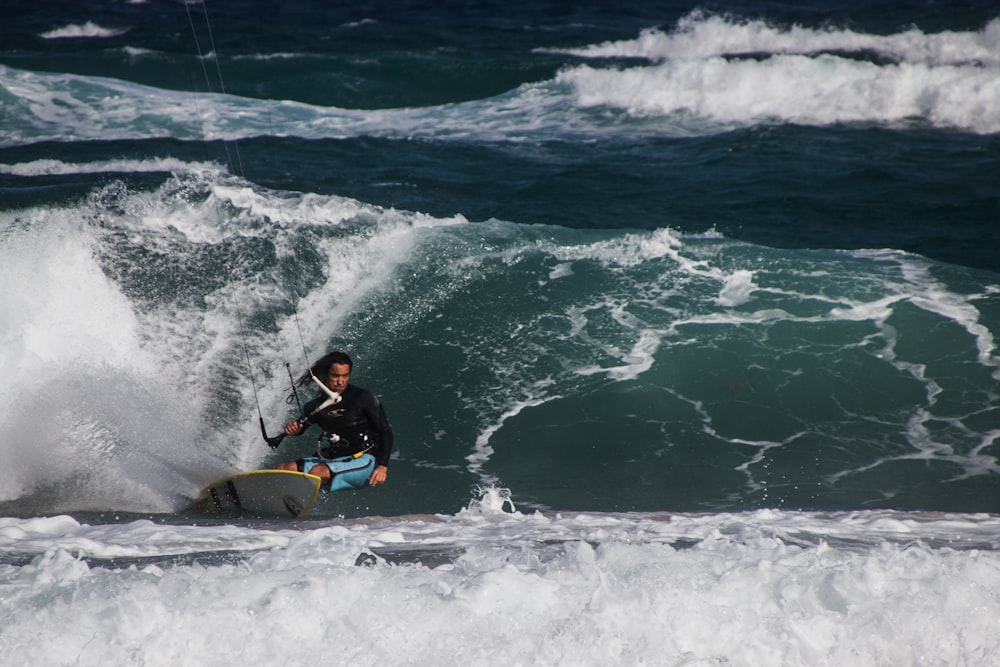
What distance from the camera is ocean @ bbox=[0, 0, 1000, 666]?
437 cm

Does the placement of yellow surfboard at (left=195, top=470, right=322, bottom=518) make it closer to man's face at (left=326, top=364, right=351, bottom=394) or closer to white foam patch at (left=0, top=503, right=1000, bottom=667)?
man's face at (left=326, top=364, right=351, bottom=394)

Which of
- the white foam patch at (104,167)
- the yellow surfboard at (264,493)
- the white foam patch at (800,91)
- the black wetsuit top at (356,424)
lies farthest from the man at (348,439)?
the white foam patch at (800,91)

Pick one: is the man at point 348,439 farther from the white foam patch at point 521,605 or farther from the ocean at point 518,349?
the white foam patch at point 521,605

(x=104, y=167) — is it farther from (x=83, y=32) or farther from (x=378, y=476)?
(x=83, y=32)

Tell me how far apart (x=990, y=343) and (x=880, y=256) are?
2458 mm

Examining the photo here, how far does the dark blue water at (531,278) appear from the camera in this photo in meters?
8.07

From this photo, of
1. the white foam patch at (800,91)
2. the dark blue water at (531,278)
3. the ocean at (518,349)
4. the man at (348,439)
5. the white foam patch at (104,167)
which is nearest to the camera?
the ocean at (518,349)

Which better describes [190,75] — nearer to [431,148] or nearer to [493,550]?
[431,148]

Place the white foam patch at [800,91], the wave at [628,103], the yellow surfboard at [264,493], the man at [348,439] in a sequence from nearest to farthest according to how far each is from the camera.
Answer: the yellow surfboard at [264,493] → the man at [348,439] → the wave at [628,103] → the white foam patch at [800,91]

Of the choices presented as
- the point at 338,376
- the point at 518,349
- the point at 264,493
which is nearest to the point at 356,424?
the point at 338,376

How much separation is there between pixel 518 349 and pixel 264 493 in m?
4.05

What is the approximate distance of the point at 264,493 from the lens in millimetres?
6832

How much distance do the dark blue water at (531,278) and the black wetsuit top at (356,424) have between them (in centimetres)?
56

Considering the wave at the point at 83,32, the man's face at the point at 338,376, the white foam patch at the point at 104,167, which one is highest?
the wave at the point at 83,32
